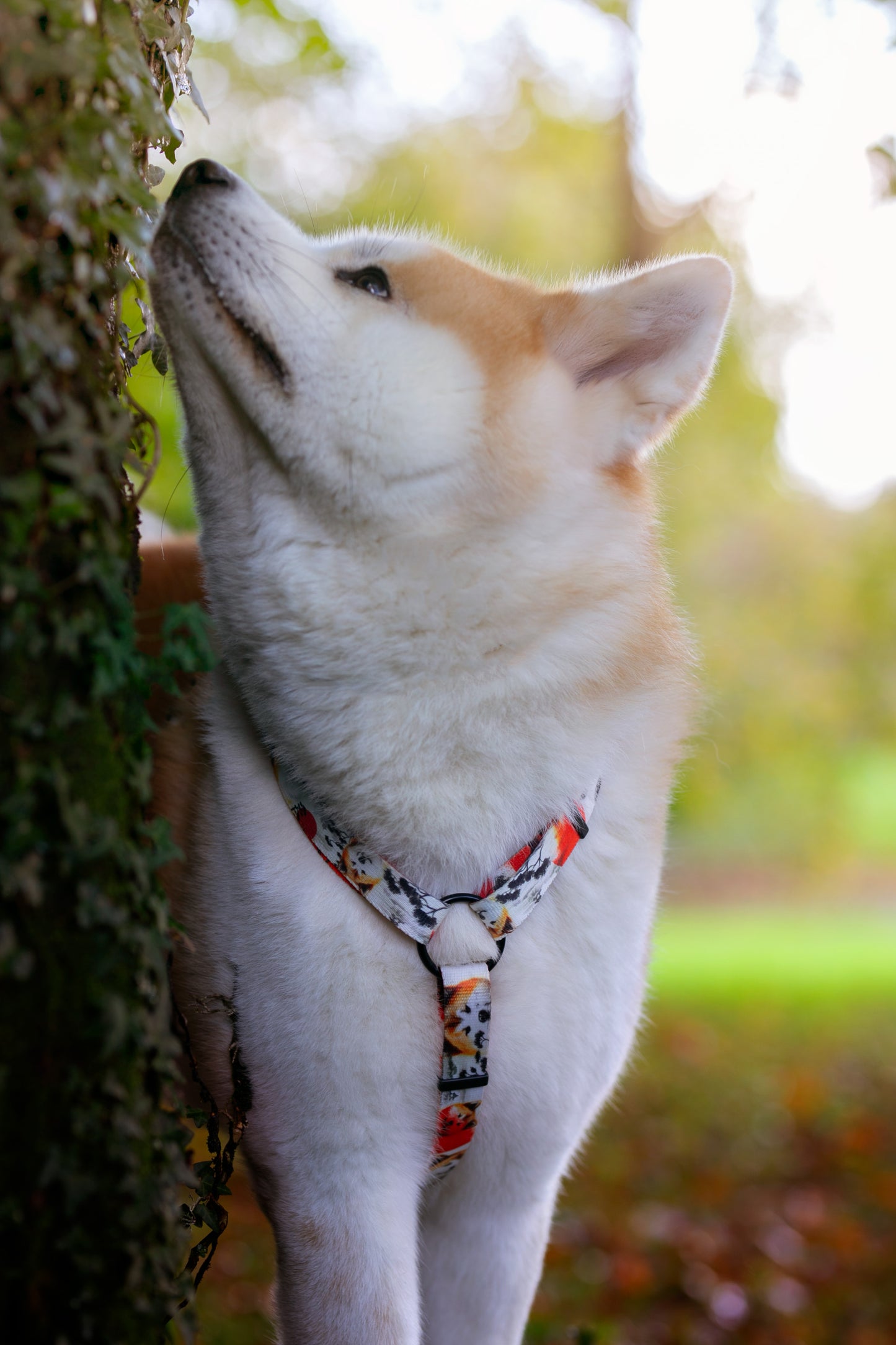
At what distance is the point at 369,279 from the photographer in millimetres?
1896

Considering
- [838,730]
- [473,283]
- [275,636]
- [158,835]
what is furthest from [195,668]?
[838,730]

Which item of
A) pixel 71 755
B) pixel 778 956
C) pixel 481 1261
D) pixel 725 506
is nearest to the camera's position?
pixel 71 755

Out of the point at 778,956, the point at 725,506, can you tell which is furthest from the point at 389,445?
the point at 778,956

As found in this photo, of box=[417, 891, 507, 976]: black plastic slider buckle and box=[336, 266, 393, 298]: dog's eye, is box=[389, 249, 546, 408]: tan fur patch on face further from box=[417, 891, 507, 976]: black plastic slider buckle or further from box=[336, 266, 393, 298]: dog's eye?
box=[417, 891, 507, 976]: black plastic slider buckle

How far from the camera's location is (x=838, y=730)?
39.0ft

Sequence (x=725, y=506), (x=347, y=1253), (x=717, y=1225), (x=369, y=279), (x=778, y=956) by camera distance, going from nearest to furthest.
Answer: (x=347, y=1253) < (x=369, y=279) < (x=717, y=1225) < (x=725, y=506) < (x=778, y=956)

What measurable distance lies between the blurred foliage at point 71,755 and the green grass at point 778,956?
4813mm

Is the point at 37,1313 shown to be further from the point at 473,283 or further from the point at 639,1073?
the point at 639,1073

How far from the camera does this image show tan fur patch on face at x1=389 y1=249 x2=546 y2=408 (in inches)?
73.5

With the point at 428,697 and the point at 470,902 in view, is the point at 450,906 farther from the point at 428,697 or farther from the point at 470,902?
the point at 428,697

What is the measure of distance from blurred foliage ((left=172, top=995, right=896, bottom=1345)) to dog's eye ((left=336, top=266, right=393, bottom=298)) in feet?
6.37

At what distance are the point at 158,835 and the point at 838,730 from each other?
37.8 ft

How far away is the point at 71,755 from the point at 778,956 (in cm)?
1204

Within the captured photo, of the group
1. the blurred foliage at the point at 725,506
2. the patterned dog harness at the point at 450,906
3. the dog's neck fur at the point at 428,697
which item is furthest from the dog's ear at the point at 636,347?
the blurred foliage at the point at 725,506
